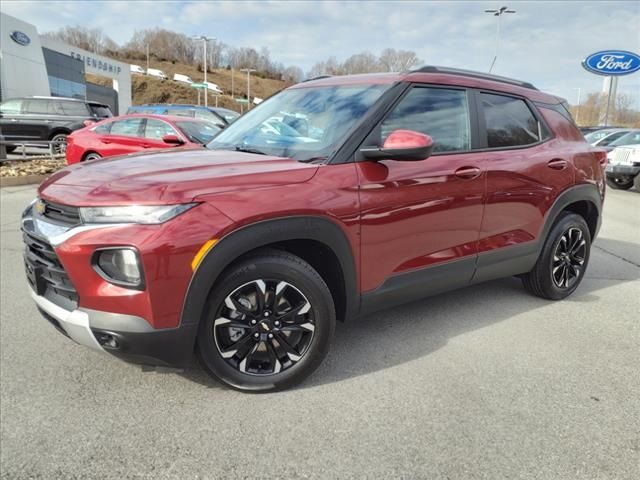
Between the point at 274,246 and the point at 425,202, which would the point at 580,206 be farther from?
the point at 274,246

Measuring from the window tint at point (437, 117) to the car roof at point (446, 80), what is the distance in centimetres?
8

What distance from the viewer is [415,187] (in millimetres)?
2922

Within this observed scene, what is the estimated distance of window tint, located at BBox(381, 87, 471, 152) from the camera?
3023 millimetres

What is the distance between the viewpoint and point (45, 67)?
2697 centimetres

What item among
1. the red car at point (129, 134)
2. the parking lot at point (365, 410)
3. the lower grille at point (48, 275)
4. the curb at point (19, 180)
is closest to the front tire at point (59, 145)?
the curb at point (19, 180)

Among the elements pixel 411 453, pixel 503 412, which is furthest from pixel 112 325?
pixel 503 412

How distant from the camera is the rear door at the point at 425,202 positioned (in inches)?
110

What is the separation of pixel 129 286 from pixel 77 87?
3675 centimetres

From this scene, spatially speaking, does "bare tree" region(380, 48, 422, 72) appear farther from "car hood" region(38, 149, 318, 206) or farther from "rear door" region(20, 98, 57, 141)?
"rear door" region(20, 98, 57, 141)

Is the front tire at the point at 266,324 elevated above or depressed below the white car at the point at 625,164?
below

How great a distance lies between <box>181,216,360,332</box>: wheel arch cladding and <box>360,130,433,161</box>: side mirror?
18.8 inches

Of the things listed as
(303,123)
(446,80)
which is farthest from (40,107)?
(446,80)

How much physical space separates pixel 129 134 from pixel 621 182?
42.5 feet

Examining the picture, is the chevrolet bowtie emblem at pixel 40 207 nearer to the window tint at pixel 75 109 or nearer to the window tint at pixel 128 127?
the window tint at pixel 128 127
